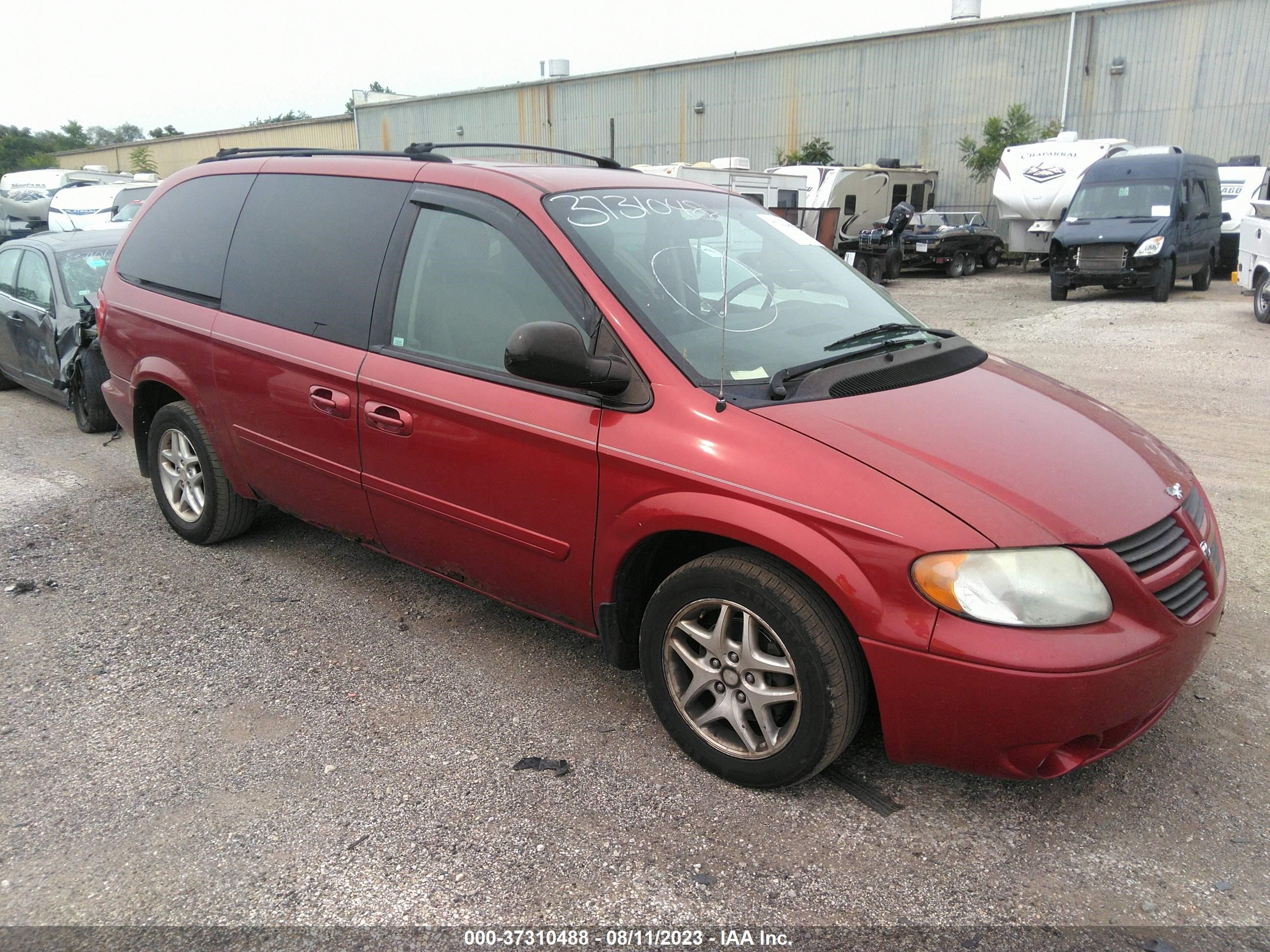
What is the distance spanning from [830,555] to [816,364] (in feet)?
2.74

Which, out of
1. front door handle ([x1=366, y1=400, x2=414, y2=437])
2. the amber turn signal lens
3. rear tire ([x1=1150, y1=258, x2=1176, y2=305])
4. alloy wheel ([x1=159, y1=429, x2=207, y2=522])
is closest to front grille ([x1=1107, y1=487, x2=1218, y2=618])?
the amber turn signal lens

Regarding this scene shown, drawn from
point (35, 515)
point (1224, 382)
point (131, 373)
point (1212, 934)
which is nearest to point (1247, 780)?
point (1212, 934)

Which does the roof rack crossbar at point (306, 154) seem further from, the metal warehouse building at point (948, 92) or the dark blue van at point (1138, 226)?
the metal warehouse building at point (948, 92)

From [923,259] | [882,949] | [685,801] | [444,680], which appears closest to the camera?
[882,949]

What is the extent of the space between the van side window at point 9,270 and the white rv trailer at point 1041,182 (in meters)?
19.4

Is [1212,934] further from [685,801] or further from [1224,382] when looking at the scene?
[1224,382]

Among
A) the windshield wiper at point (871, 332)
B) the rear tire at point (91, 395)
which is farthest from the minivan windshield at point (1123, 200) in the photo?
the rear tire at point (91, 395)

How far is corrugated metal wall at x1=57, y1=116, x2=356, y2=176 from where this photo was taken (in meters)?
48.4

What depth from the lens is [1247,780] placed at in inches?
116

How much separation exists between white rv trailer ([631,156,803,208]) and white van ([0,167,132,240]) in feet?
44.3

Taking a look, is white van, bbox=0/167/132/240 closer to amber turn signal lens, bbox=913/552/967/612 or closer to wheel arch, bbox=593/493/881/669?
wheel arch, bbox=593/493/881/669

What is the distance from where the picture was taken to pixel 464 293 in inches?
136

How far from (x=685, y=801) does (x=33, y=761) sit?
214cm

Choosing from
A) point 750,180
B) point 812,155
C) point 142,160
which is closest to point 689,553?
point 750,180
